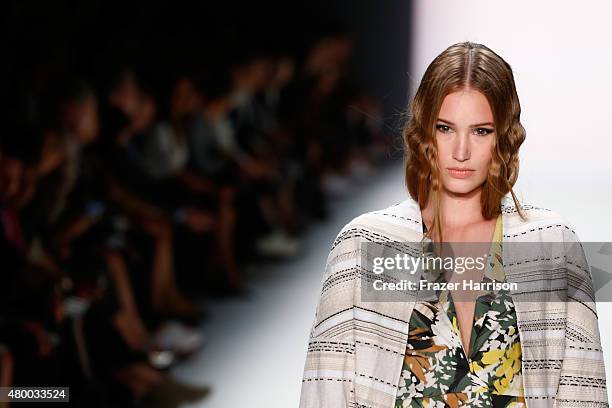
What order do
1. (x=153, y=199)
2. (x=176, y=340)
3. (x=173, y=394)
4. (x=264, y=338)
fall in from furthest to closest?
(x=153, y=199) → (x=264, y=338) → (x=176, y=340) → (x=173, y=394)

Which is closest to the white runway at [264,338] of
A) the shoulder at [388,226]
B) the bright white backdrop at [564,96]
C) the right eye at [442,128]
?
the bright white backdrop at [564,96]

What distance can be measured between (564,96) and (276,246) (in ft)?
8.39

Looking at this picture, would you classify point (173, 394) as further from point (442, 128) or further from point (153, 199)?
point (442, 128)

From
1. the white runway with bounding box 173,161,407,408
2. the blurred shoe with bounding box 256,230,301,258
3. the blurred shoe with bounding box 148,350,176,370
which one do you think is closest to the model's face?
the white runway with bounding box 173,161,407,408

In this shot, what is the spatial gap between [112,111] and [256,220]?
1312 millimetres

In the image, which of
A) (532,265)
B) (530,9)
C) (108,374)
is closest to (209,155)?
(108,374)

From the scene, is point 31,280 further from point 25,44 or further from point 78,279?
point 25,44

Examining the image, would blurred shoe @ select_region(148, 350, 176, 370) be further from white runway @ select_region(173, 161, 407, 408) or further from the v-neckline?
the v-neckline

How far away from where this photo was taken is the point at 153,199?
397 cm

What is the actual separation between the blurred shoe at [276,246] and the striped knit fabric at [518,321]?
3431mm

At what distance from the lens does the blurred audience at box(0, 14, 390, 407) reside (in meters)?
3.05

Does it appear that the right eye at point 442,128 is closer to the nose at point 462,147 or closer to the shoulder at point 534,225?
the nose at point 462,147

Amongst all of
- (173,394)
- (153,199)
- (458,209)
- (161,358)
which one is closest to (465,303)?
(458,209)

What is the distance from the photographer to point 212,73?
14.7ft
